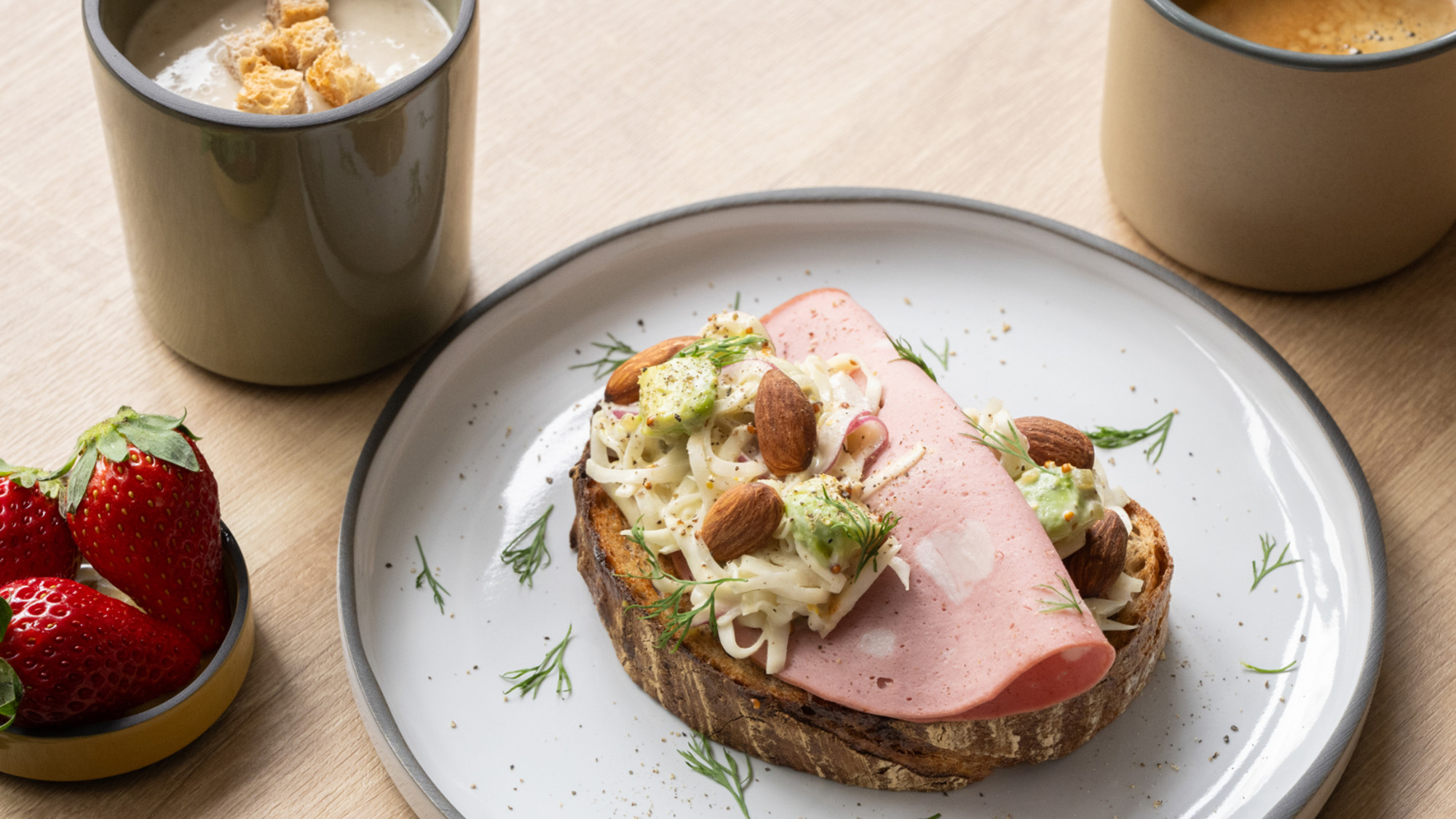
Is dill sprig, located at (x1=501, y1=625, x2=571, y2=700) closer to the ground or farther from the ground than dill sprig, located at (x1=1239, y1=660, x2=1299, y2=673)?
closer to the ground

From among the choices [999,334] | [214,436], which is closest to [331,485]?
[214,436]

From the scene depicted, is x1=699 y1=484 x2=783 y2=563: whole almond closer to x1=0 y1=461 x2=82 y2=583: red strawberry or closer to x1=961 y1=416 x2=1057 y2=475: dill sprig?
x1=961 y1=416 x2=1057 y2=475: dill sprig

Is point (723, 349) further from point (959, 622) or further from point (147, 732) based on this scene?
point (147, 732)

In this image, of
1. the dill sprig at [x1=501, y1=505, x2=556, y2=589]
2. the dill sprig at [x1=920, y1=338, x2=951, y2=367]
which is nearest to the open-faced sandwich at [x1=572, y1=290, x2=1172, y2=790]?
the dill sprig at [x1=501, y1=505, x2=556, y2=589]

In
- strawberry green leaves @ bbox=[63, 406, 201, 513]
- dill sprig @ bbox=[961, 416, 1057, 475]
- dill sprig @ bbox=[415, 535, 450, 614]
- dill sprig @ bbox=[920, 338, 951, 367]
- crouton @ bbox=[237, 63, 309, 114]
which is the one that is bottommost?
dill sprig @ bbox=[415, 535, 450, 614]

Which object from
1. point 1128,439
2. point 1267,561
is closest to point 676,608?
point 1128,439

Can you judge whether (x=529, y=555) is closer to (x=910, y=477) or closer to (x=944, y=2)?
(x=910, y=477)
